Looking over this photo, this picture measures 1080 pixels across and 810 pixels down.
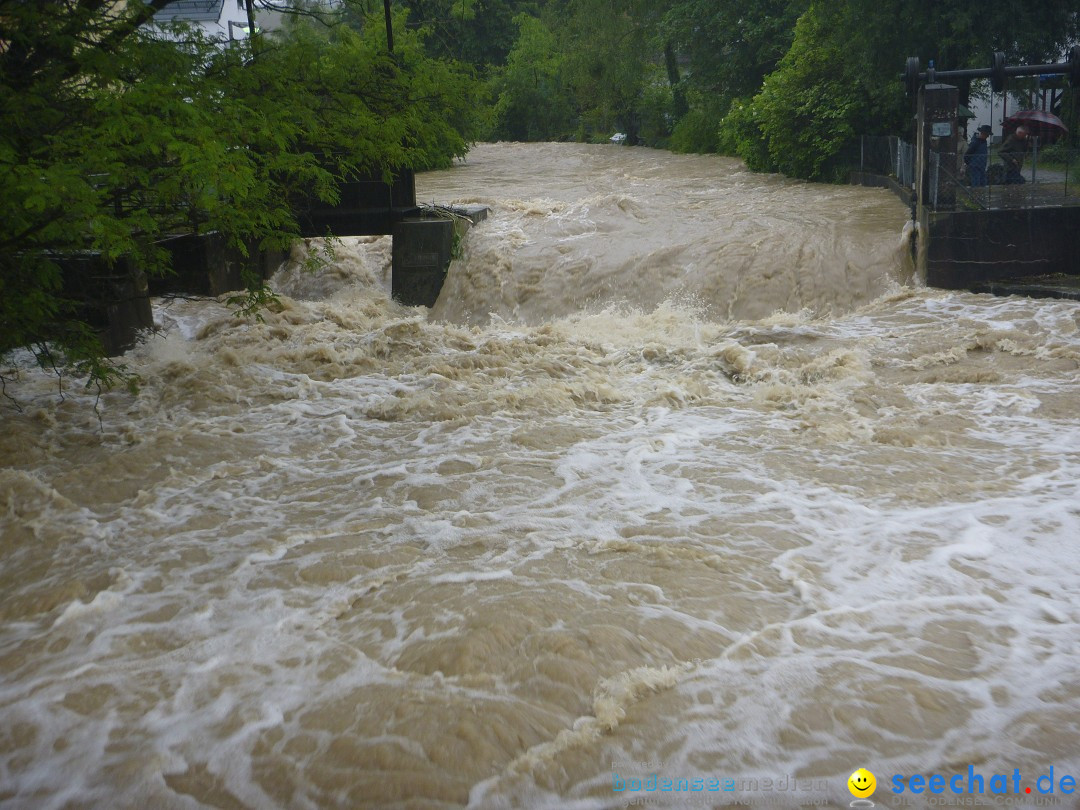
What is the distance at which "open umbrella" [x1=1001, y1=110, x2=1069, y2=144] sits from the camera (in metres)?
13.6

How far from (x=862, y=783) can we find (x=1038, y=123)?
1255cm

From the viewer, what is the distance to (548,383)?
995cm

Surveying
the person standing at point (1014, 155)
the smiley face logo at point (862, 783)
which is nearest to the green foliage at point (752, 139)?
the person standing at point (1014, 155)

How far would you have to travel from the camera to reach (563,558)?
600cm

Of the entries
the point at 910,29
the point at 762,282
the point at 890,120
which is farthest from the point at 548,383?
the point at 890,120

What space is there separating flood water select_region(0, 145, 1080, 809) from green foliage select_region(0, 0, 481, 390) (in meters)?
1.53

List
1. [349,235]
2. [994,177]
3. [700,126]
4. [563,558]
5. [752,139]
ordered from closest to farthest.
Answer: [563,558], [994,177], [349,235], [752,139], [700,126]

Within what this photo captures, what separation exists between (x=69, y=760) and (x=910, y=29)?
51.2 ft

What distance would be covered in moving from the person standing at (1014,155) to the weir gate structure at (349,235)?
7408 mm

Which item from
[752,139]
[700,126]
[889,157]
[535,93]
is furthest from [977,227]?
[535,93]

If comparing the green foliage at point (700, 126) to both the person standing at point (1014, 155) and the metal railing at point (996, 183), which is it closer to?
the person standing at point (1014, 155)

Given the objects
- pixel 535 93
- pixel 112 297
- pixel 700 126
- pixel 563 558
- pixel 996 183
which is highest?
pixel 535 93

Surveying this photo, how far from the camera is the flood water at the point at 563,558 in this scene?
4199 millimetres

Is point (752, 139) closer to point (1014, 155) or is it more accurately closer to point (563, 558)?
point (1014, 155)
